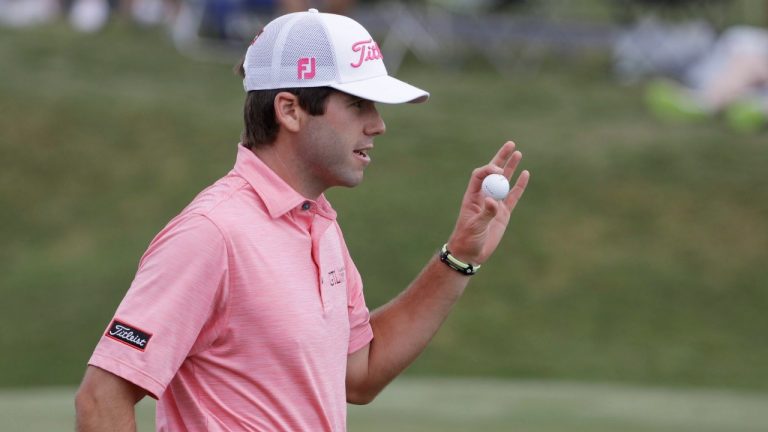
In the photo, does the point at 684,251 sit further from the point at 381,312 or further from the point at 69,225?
the point at 381,312

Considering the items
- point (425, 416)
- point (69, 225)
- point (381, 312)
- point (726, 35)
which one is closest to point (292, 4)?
point (69, 225)

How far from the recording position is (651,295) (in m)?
11.3

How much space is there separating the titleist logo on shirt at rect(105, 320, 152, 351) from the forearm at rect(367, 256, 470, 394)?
782mm

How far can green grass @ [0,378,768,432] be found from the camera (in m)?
6.88

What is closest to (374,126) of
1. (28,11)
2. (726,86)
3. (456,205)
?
(456,205)

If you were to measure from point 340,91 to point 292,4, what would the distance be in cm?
1127

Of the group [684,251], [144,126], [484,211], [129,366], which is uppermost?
[684,251]

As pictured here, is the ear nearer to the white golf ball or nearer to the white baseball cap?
the white baseball cap

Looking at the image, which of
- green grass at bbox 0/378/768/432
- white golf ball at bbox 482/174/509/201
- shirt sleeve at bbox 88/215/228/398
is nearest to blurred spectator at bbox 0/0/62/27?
green grass at bbox 0/378/768/432

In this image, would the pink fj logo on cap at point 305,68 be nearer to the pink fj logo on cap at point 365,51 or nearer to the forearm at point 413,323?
the pink fj logo on cap at point 365,51

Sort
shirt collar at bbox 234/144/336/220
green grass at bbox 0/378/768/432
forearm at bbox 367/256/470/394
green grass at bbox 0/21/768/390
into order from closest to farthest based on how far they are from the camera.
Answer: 1. shirt collar at bbox 234/144/336/220
2. forearm at bbox 367/256/470/394
3. green grass at bbox 0/378/768/432
4. green grass at bbox 0/21/768/390

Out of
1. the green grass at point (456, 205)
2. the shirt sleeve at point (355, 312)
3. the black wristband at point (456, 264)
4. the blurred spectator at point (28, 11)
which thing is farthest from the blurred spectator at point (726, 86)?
the shirt sleeve at point (355, 312)

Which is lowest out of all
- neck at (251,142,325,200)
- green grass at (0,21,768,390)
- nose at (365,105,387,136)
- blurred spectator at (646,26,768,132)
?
neck at (251,142,325,200)

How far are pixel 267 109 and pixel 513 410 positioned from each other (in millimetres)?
4620
